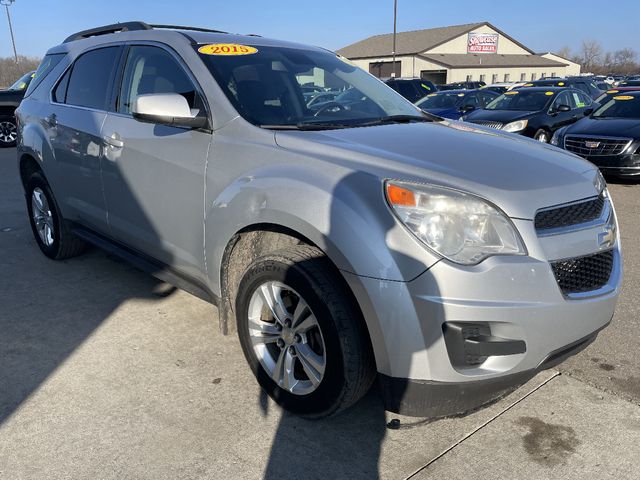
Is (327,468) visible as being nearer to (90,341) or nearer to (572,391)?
(572,391)

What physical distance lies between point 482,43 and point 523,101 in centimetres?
5761

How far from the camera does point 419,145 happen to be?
2.61 m

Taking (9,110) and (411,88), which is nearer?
(9,110)

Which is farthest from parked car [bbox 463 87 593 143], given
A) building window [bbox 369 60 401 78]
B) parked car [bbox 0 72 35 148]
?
building window [bbox 369 60 401 78]

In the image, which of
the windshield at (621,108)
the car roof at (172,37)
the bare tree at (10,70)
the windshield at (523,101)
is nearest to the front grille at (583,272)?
the car roof at (172,37)

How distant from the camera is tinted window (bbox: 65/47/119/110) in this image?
12.3 feet

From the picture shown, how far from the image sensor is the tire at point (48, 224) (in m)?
4.57

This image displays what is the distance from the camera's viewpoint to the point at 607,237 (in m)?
2.47

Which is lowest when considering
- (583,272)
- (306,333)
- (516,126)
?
(306,333)

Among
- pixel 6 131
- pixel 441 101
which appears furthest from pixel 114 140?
pixel 6 131

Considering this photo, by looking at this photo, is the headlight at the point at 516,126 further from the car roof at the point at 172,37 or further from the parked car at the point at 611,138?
the car roof at the point at 172,37

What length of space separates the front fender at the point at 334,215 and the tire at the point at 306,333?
0.14m

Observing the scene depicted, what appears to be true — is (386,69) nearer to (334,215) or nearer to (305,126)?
(305,126)

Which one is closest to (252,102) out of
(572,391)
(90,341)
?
(90,341)
